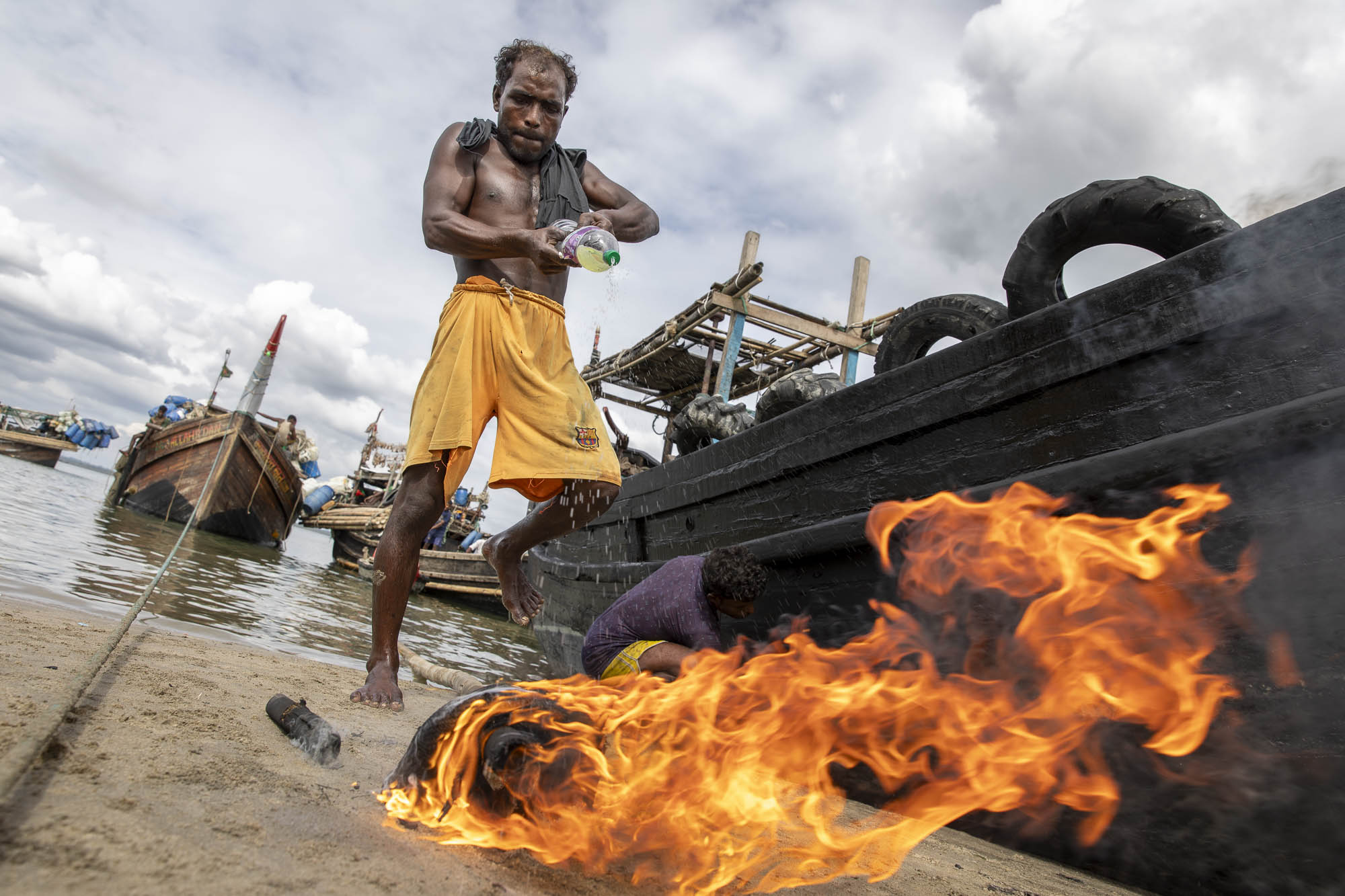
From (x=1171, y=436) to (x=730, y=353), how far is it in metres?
7.69

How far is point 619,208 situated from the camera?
130 inches

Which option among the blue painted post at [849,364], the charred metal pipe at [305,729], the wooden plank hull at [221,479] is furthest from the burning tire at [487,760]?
the wooden plank hull at [221,479]

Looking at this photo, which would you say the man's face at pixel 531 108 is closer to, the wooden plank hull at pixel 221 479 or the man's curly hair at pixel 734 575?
the man's curly hair at pixel 734 575

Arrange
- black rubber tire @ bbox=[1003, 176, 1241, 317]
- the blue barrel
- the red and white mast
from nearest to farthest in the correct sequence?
black rubber tire @ bbox=[1003, 176, 1241, 317]
the red and white mast
the blue barrel

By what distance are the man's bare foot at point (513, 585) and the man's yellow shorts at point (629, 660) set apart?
64cm

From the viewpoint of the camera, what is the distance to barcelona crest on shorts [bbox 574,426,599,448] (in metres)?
2.72

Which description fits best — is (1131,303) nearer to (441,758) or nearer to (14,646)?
(441,758)

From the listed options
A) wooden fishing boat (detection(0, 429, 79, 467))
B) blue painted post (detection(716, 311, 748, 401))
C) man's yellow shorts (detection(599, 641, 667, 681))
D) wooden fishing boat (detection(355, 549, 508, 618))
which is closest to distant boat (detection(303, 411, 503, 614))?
wooden fishing boat (detection(355, 549, 508, 618))

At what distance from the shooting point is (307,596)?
890cm

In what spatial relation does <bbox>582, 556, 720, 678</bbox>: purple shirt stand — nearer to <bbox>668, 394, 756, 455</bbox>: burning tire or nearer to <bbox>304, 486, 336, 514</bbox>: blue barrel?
<bbox>668, 394, 756, 455</bbox>: burning tire

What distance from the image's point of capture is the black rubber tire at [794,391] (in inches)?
144

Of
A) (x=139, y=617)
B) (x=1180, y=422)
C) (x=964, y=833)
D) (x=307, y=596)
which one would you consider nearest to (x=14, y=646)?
(x=139, y=617)

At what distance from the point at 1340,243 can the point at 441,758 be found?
7.67ft

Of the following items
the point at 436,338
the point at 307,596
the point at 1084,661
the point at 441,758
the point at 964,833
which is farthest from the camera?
the point at 307,596
